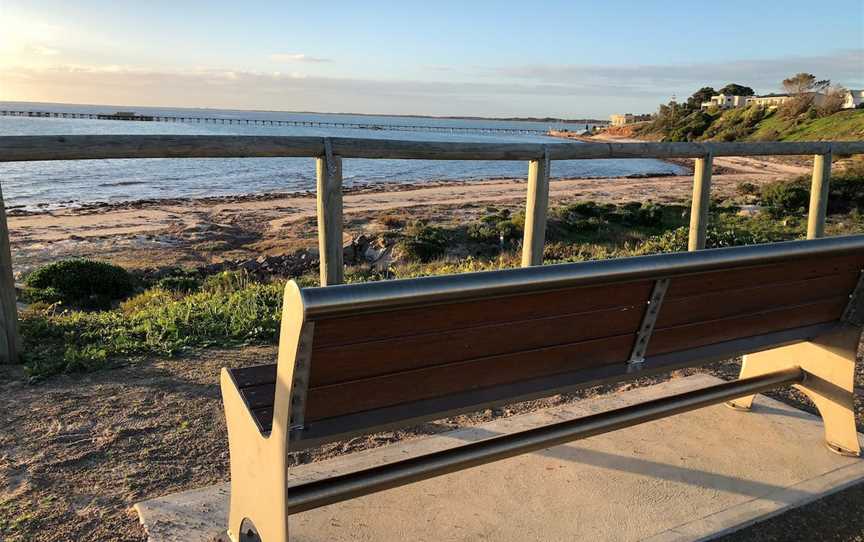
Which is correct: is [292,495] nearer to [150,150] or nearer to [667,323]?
[667,323]

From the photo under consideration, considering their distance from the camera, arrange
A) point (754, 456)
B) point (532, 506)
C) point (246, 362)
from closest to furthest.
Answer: point (532, 506) → point (754, 456) → point (246, 362)

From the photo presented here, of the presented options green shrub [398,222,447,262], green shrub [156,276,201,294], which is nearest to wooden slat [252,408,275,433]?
green shrub [156,276,201,294]

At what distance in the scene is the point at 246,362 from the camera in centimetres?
411

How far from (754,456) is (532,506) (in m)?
1.16

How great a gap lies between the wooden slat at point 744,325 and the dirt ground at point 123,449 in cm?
71

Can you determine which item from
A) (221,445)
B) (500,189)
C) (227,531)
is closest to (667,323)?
(227,531)

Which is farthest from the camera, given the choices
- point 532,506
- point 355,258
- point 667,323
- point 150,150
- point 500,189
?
point 500,189

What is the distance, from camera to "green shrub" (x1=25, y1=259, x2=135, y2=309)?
8.92 metres

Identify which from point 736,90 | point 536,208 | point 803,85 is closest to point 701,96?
point 736,90

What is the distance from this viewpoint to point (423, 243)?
13.7 metres

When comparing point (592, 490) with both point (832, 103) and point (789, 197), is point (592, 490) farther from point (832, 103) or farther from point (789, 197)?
point (832, 103)

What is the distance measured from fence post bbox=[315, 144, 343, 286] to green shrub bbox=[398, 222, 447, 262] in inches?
348

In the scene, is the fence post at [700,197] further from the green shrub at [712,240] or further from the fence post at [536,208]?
the green shrub at [712,240]

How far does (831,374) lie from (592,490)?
4.14 feet
